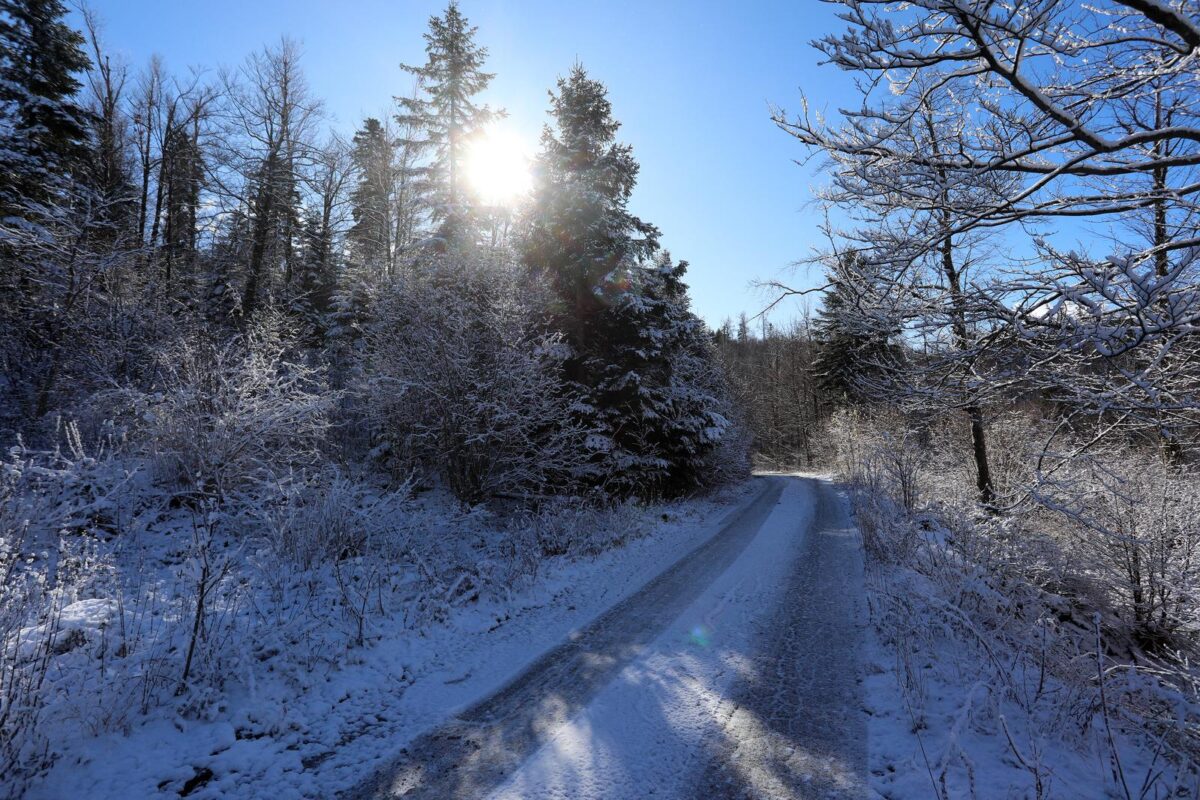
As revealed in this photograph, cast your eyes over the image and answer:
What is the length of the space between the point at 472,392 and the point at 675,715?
24.9 feet

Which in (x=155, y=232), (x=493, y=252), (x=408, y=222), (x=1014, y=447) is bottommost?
(x=1014, y=447)

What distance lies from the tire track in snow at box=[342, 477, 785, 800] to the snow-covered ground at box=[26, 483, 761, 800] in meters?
0.20

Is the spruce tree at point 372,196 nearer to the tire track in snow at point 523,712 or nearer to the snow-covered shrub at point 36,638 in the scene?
the snow-covered shrub at point 36,638

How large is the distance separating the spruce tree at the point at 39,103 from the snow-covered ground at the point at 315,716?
40.8 feet

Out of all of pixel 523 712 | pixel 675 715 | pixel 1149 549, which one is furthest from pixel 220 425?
pixel 1149 549

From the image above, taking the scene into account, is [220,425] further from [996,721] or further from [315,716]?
[996,721]

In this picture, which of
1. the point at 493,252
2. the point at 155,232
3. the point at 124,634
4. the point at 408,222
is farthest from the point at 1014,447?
the point at 155,232

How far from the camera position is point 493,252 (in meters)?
13.2

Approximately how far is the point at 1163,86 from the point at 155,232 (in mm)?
26111

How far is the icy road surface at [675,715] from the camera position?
126 inches

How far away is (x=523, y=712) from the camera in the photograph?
4027 mm

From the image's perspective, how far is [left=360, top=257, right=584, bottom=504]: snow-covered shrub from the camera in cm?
1035

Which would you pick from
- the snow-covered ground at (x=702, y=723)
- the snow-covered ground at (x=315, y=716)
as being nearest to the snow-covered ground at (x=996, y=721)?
the snow-covered ground at (x=702, y=723)

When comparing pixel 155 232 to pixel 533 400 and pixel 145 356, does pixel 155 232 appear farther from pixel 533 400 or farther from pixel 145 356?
pixel 533 400
